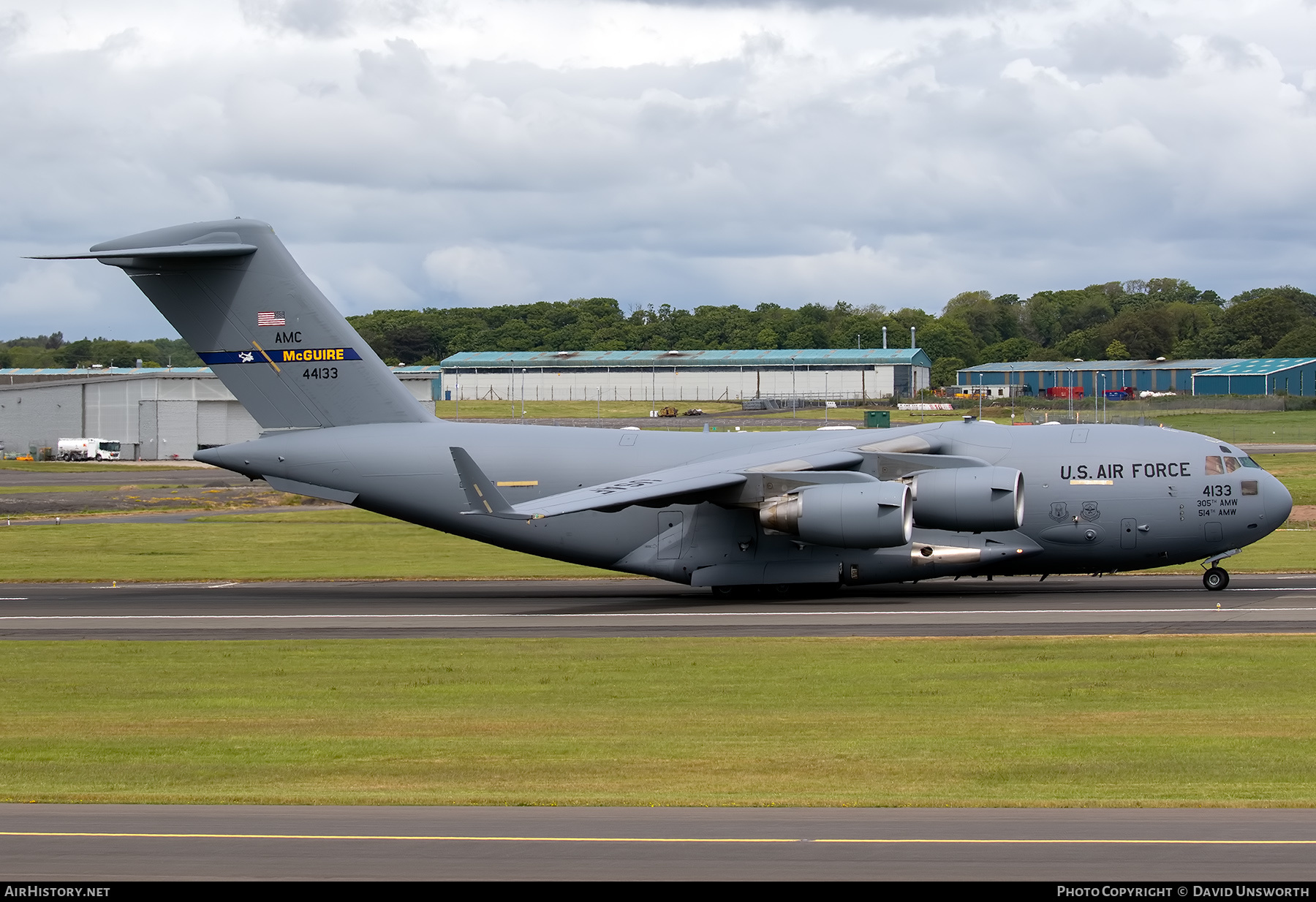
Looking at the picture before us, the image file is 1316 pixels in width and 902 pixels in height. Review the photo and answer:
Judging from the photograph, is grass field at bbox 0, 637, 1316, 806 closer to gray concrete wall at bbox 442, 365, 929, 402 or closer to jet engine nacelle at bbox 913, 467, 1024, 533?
jet engine nacelle at bbox 913, 467, 1024, 533

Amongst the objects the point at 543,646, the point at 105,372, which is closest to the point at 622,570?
the point at 543,646

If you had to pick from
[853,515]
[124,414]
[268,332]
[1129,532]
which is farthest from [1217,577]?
[124,414]

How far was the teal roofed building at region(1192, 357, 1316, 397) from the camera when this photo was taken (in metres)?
118

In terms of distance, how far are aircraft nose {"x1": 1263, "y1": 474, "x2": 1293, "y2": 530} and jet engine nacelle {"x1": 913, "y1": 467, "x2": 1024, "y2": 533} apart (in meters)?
4.79

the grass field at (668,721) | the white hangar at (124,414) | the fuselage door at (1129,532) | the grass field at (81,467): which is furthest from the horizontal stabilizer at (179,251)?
the white hangar at (124,414)

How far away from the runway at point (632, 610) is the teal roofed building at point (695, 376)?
82.7 m

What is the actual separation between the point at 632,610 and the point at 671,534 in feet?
6.44

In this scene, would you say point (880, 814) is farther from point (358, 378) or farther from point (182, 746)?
point (358, 378)

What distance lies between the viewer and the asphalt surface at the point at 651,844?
28.8 ft

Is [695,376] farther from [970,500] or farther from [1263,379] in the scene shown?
[970,500]

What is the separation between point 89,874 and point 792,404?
9817 centimetres

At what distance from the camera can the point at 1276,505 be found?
2744 centimetres

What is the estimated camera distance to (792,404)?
4168 inches

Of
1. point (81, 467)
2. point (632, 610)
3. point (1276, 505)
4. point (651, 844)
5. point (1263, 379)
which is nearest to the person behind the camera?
point (651, 844)
